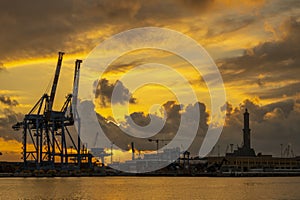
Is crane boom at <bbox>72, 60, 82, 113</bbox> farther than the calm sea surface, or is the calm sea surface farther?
crane boom at <bbox>72, 60, 82, 113</bbox>

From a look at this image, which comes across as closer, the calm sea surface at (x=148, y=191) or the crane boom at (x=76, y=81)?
the calm sea surface at (x=148, y=191)

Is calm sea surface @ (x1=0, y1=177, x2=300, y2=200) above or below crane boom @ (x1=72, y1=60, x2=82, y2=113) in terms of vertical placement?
below

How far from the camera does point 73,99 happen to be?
161 meters

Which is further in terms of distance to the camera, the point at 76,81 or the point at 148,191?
the point at 76,81

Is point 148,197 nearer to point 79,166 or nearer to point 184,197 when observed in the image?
point 184,197

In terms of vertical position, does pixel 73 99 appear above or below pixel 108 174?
above

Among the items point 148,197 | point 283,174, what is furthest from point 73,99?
point 148,197

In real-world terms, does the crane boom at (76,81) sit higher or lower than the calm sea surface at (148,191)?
higher

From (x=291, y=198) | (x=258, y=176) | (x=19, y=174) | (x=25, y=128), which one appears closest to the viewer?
(x=291, y=198)

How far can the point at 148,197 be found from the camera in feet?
255

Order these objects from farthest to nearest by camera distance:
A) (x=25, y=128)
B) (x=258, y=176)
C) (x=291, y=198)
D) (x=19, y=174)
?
(x=258, y=176) → (x=19, y=174) → (x=25, y=128) → (x=291, y=198)

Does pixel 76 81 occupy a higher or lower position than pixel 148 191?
higher

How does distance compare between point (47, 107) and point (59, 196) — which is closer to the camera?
point (59, 196)

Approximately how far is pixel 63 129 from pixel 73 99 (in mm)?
11667
